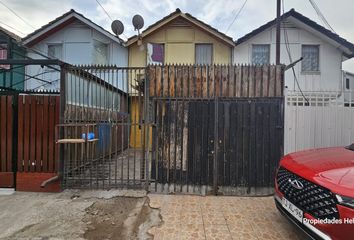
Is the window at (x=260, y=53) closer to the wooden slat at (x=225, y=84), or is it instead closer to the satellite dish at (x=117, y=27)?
the satellite dish at (x=117, y=27)

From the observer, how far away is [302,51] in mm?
11375

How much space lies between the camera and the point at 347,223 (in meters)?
2.19

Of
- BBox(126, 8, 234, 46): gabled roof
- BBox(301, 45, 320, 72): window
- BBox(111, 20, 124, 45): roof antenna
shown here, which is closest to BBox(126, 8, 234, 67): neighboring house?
BBox(126, 8, 234, 46): gabled roof

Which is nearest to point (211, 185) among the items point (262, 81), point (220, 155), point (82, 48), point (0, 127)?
point (220, 155)

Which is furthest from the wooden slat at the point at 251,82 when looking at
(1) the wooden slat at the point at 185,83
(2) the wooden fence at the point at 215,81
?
(1) the wooden slat at the point at 185,83

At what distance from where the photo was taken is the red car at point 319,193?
2.26 m

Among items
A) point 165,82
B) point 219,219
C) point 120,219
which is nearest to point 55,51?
point 165,82

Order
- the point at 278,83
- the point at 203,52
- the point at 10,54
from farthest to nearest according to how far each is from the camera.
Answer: the point at 203,52
the point at 10,54
the point at 278,83

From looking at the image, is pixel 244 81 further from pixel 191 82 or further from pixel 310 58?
pixel 310 58

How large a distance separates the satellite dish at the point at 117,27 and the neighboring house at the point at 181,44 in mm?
1015

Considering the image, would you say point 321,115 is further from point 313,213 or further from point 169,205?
point 169,205

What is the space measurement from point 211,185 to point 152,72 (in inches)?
105

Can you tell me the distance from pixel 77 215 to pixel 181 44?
958 centimetres

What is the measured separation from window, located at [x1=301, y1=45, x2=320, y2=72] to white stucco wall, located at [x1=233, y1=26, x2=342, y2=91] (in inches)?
6.6
